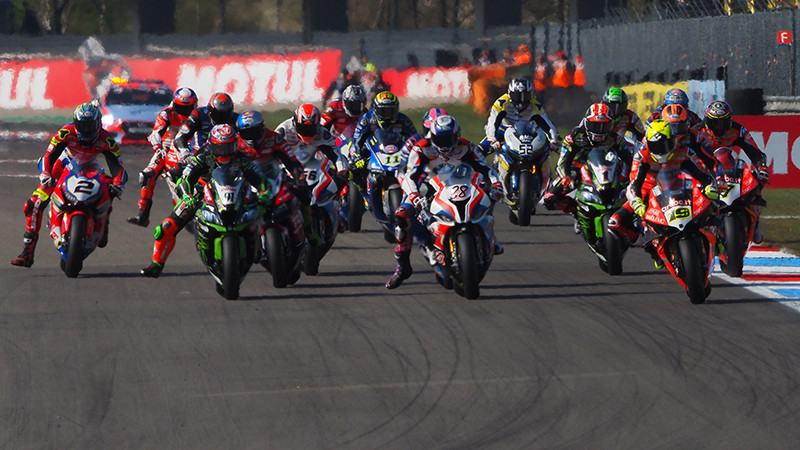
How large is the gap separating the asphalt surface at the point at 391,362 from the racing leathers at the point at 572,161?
Result: 67cm

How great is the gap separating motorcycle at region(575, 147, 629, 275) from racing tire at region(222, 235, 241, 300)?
370 cm

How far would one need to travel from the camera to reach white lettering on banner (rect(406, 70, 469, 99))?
40.7 metres

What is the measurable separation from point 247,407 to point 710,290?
5.13 metres

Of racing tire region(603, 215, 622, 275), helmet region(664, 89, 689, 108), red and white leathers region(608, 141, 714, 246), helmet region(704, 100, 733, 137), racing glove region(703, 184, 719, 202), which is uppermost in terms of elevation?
helmet region(664, 89, 689, 108)

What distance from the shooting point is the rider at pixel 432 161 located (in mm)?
12797

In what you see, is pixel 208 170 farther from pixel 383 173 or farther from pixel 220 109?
pixel 383 173

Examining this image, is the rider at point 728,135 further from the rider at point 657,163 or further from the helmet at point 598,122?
the rider at point 657,163

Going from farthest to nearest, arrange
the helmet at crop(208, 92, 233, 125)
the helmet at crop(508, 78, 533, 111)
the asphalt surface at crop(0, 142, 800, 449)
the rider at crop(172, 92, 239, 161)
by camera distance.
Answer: the helmet at crop(508, 78, 533, 111), the rider at crop(172, 92, 239, 161), the helmet at crop(208, 92, 233, 125), the asphalt surface at crop(0, 142, 800, 449)

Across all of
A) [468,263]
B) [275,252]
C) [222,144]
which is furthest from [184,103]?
[468,263]

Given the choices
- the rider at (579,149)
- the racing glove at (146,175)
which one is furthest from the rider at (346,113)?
the rider at (579,149)

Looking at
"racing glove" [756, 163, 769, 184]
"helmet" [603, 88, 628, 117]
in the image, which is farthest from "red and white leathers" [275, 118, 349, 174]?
"racing glove" [756, 163, 769, 184]

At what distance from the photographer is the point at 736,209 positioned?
45.7 ft

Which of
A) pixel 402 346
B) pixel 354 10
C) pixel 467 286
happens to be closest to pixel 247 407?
pixel 402 346

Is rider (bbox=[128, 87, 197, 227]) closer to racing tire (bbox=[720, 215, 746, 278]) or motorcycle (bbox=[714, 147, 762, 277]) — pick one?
motorcycle (bbox=[714, 147, 762, 277])
